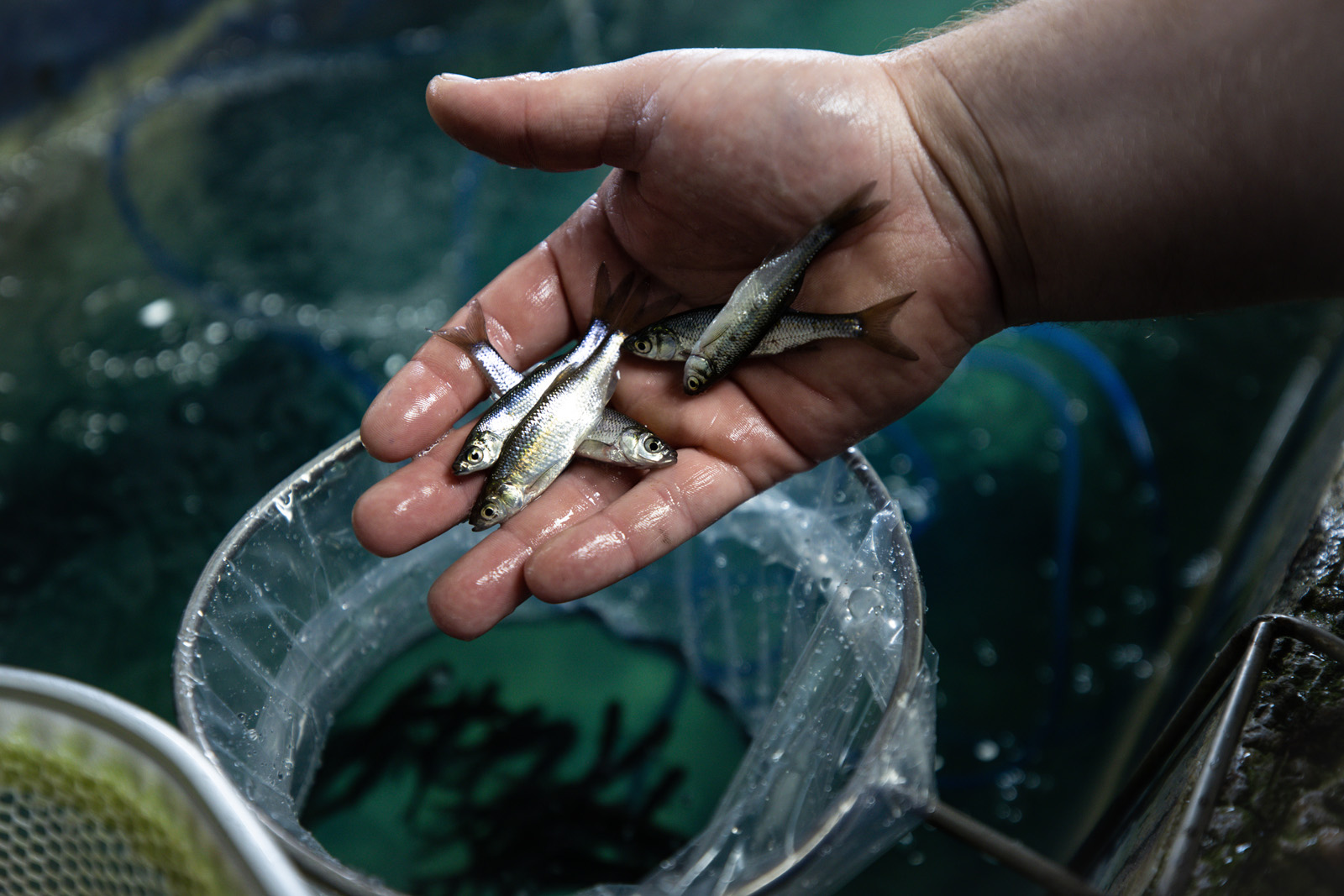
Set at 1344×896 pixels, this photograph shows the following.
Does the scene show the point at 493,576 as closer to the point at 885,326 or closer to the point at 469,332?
the point at 469,332

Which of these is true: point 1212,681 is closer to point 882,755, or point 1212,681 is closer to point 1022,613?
point 882,755

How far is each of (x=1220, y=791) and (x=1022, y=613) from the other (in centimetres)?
149

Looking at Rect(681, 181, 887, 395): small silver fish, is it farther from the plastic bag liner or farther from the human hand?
the plastic bag liner

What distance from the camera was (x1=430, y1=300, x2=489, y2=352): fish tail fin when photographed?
189 cm

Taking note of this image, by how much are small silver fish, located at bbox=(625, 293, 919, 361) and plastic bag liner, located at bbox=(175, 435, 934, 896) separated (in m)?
0.27

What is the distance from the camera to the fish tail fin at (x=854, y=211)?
178 cm

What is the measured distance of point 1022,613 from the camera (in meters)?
2.78

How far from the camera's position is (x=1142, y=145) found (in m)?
1.63

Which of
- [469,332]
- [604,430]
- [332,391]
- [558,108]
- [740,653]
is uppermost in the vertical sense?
[558,108]

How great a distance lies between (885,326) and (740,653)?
1021 mm

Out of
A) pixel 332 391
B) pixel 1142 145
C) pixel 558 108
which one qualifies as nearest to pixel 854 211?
pixel 1142 145

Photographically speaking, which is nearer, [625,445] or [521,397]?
[625,445]

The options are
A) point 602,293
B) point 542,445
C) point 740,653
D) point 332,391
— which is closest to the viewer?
point 542,445

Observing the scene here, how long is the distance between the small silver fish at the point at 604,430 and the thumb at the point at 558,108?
442 millimetres
